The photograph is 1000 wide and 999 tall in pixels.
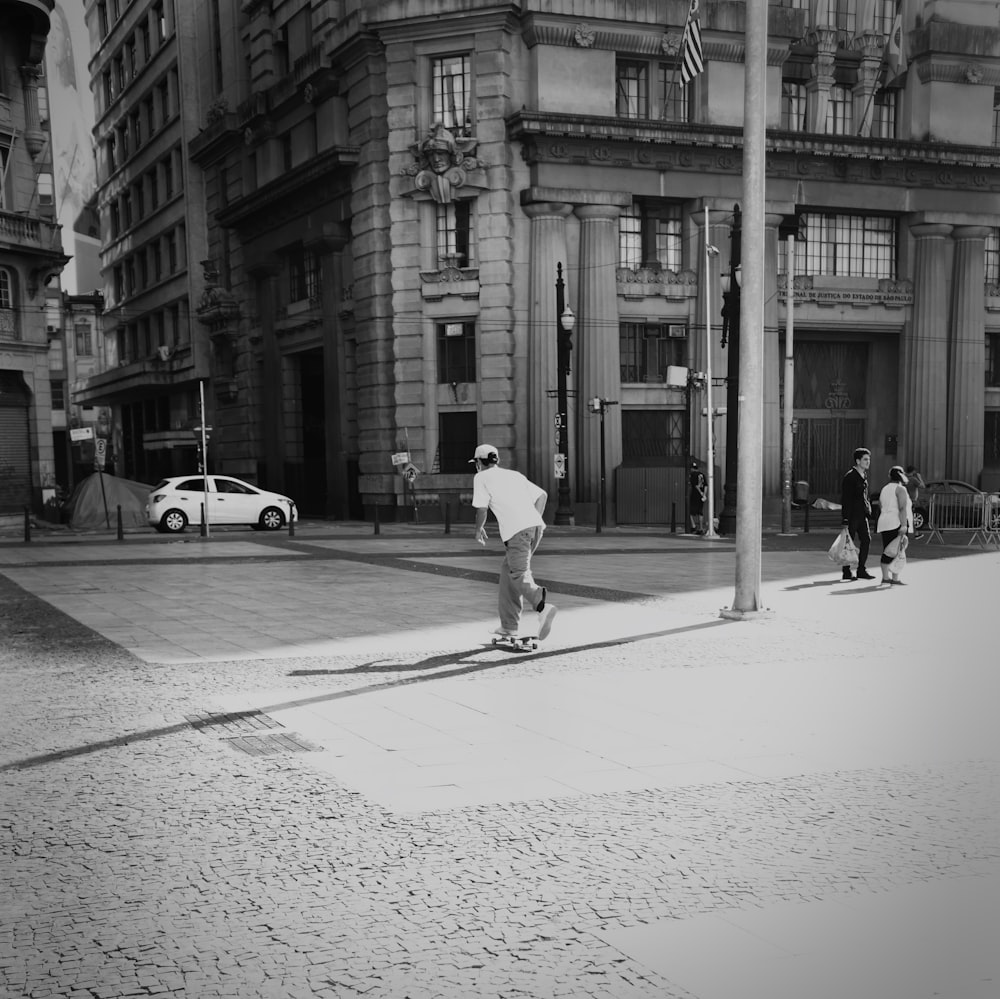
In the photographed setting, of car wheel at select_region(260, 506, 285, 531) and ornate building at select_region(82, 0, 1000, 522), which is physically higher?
ornate building at select_region(82, 0, 1000, 522)

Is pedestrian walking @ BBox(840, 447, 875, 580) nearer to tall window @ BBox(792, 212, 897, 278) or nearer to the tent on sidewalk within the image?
the tent on sidewalk

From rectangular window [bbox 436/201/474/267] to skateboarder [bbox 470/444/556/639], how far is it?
84.2ft

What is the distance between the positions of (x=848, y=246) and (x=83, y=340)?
69063mm

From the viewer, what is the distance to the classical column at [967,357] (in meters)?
38.5

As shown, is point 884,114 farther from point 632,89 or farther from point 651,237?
point 651,237

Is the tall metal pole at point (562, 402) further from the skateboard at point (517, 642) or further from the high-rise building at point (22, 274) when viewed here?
the skateboard at point (517, 642)

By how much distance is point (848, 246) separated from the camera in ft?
127

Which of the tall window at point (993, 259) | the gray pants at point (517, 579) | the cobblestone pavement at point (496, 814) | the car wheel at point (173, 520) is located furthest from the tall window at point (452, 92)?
the gray pants at point (517, 579)

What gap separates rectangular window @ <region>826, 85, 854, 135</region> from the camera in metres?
38.4

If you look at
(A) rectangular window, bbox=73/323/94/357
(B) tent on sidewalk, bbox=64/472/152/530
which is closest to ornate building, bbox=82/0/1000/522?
(B) tent on sidewalk, bbox=64/472/152/530

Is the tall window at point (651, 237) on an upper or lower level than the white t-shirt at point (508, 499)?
upper

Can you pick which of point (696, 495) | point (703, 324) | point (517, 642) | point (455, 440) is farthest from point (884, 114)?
point (517, 642)

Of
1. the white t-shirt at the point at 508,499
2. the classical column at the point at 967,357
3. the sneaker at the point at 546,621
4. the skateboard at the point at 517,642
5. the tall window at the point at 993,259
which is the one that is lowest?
the skateboard at the point at 517,642

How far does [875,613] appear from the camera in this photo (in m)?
13.2
